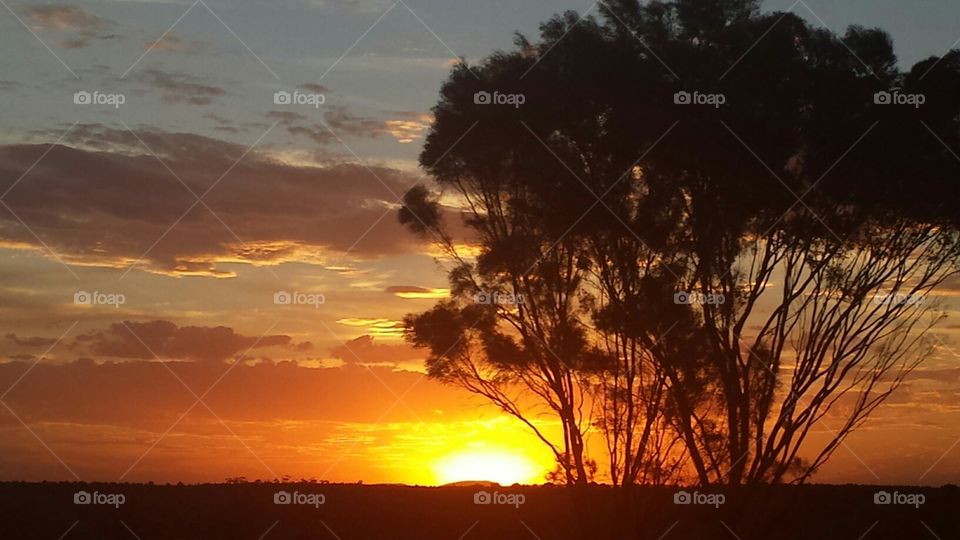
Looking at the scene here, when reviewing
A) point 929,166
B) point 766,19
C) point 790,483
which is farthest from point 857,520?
point 766,19

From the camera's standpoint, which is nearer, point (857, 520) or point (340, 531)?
point (340, 531)

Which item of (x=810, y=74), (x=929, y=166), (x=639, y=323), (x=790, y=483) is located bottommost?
(x=790, y=483)

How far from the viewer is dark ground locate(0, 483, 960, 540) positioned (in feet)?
111


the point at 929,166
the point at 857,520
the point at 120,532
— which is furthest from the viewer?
the point at 857,520

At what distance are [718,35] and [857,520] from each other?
28645mm

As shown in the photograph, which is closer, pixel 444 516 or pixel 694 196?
pixel 694 196

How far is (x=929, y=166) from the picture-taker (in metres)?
32.0

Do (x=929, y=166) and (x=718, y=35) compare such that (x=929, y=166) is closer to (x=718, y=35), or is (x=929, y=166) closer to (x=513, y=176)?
(x=718, y=35)

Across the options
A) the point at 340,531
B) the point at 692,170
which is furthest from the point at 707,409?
the point at 340,531

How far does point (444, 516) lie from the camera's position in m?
49.6

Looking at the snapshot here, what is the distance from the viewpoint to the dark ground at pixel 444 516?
111 ft

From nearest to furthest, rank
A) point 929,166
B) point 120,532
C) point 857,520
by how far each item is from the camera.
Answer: point 929,166 < point 120,532 < point 857,520

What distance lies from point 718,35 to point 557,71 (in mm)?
4505

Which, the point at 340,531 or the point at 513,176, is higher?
the point at 513,176
